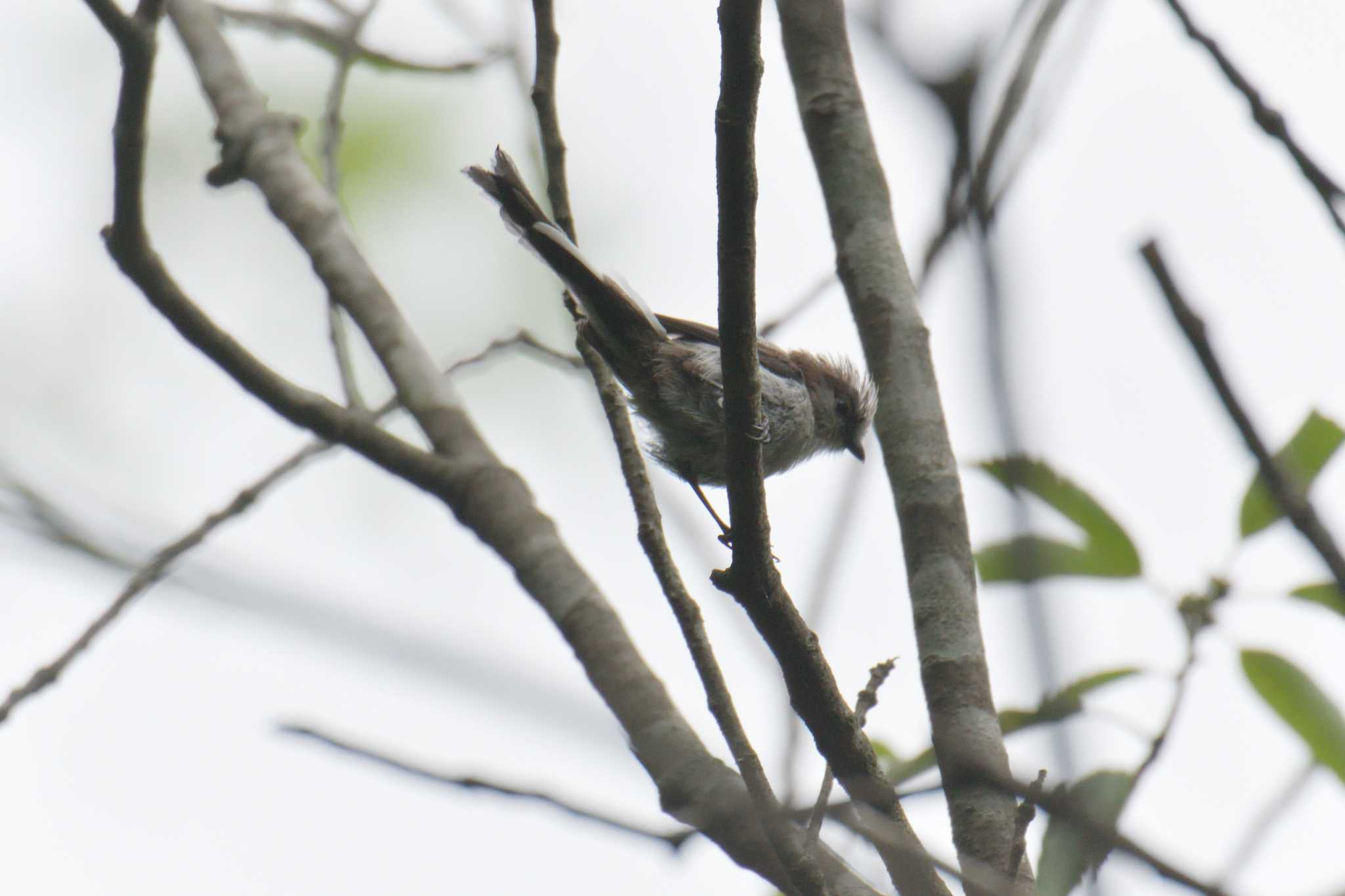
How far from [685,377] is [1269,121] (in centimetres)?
312

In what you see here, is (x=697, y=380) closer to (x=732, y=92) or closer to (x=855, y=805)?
(x=732, y=92)

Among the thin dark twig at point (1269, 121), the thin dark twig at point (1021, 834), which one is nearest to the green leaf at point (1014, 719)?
Result: the thin dark twig at point (1021, 834)

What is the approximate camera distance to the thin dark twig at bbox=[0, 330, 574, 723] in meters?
3.23

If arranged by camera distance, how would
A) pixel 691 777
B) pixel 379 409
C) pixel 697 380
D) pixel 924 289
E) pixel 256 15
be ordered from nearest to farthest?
pixel 924 289, pixel 691 777, pixel 379 409, pixel 697 380, pixel 256 15

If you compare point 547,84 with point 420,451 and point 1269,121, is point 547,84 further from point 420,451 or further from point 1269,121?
point 1269,121

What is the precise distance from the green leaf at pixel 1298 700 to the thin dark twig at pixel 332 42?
3363mm

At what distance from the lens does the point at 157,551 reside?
3.48m

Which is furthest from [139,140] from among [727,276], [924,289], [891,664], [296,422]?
[891,664]

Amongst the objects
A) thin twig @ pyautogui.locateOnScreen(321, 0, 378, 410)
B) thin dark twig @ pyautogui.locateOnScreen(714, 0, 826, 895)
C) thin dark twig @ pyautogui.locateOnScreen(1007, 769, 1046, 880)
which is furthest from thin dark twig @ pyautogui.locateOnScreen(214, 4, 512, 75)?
thin dark twig @ pyautogui.locateOnScreen(1007, 769, 1046, 880)

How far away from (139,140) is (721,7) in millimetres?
1760

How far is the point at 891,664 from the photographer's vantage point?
311 centimetres

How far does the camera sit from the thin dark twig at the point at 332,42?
5211 mm

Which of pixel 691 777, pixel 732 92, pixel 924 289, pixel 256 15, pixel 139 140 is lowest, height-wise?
pixel 691 777

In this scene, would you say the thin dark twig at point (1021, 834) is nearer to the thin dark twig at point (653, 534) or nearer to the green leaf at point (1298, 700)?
the thin dark twig at point (653, 534)
